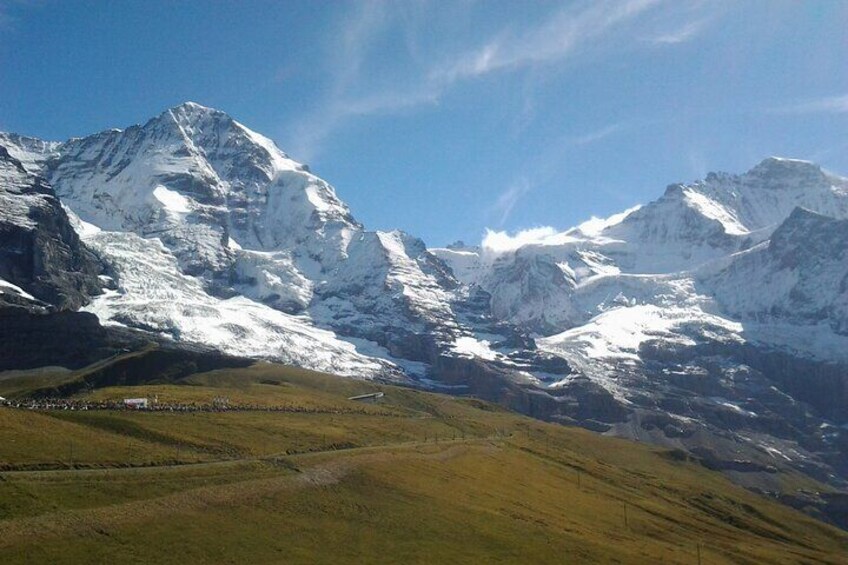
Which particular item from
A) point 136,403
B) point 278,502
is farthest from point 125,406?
point 278,502

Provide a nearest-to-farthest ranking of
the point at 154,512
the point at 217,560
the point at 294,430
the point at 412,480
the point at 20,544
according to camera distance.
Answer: the point at 20,544
the point at 217,560
the point at 154,512
the point at 412,480
the point at 294,430

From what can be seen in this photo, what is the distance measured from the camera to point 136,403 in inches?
6299

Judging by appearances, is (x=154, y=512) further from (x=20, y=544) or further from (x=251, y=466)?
(x=251, y=466)

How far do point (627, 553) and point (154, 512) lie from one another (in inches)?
2664

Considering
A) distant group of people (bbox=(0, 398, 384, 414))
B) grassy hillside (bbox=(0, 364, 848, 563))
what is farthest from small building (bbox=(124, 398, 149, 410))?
grassy hillside (bbox=(0, 364, 848, 563))

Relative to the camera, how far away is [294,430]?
15150 centimetres

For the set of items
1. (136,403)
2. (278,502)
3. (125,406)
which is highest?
(136,403)

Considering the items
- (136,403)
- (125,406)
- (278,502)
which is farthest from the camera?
(136,403)

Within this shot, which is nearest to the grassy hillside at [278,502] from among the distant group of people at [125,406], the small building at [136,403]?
the distant group of people at [125,406]

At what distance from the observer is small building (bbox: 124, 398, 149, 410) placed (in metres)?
151

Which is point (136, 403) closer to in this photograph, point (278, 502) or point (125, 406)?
point (125, 406)

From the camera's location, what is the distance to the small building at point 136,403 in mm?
150938

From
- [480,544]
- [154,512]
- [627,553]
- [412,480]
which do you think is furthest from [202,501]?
[627,553]

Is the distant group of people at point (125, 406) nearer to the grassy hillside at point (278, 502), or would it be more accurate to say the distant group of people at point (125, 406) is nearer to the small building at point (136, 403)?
the small building at point (136, 403)
